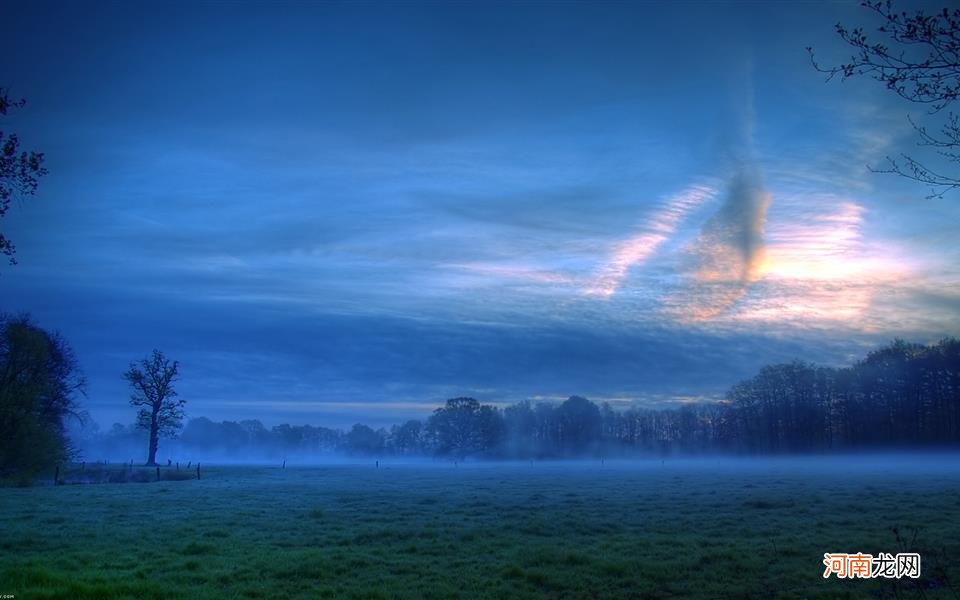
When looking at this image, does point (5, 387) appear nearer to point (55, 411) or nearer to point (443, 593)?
point (55, 411)

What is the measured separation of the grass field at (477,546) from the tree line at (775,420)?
93927 mm

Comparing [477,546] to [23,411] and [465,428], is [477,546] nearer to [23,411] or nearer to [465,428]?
[23,411]

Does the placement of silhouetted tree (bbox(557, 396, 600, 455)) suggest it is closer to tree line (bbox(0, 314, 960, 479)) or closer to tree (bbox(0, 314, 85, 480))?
tree line (bbox(0, 314, 960, 479))

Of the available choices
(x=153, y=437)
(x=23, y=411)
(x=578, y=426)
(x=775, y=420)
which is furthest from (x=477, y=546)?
(x=578, y=426)

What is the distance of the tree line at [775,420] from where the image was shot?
110 m

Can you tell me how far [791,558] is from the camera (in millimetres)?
17766

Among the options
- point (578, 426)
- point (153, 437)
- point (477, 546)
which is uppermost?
point (477, 546)

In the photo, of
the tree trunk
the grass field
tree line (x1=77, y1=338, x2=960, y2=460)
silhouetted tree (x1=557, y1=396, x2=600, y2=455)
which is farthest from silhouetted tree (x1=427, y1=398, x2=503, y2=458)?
the grass field

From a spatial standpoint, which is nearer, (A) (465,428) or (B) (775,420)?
(B) (775,420)

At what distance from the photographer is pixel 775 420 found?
130 m

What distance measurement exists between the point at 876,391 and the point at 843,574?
124m

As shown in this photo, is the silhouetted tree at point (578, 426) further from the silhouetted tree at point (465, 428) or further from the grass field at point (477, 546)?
the grass field at point (477, 546)

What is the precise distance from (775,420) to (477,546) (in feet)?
424

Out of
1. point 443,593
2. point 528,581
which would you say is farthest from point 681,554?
point 443,593
